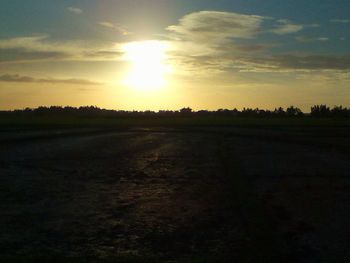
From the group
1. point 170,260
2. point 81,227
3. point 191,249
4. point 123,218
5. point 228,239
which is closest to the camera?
point 170,260

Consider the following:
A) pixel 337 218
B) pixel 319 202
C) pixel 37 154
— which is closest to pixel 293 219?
pixel 337 218

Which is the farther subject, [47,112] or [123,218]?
[47,112]

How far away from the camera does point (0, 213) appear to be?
41.4 feet

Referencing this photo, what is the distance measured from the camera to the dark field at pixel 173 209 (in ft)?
31.6

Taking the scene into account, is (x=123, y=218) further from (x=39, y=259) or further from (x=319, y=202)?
(x=319, y=202)

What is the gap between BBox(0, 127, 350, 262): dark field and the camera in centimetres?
963

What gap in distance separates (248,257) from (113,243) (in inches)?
92.5

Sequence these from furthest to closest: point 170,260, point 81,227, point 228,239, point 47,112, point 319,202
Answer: point 47,112
point 319,202
point 81,227
point 228,239
point 170,260

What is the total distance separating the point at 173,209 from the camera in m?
13.4

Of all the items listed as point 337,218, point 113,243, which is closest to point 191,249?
point 113,243

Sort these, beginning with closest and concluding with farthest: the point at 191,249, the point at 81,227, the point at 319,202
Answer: the point at 191,249 < the point at 81,227 < the point at 319,202

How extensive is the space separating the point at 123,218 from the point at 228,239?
8.95 ft

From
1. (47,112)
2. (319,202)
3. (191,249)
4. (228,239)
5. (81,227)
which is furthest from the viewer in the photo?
(47,112)

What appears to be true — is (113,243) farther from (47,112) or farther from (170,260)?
(47,112)
